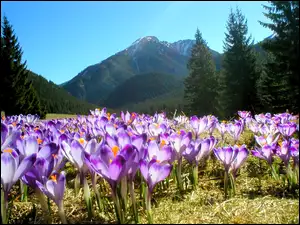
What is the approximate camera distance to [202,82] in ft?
118

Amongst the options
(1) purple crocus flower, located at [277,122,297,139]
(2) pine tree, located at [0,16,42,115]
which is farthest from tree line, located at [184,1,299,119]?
(2) pine tree, located at [0,16,42,115]

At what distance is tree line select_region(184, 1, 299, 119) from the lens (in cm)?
1914

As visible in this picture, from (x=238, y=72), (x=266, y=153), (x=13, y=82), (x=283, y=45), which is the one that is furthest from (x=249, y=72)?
(x=266, y=153)

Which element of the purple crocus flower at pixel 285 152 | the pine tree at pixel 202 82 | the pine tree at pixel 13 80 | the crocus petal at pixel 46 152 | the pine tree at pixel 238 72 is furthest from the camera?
the pine tree at pixel 202 82

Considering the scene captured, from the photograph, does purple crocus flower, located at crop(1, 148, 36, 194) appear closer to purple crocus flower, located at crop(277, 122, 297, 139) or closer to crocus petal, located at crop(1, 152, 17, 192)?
crocus petal, located at crop(1, 152, 17, 192)

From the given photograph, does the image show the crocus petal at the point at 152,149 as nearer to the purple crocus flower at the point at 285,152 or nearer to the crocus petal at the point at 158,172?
the crocus petal at the point at 158,172

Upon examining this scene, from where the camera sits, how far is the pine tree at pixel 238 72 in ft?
87.6

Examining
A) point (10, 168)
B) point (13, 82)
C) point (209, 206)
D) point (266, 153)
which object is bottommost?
point (209, 206)

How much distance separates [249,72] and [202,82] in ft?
29.3

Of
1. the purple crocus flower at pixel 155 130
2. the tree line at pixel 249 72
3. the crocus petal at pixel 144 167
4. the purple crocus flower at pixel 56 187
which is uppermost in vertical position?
the tree line at pixel 249 72

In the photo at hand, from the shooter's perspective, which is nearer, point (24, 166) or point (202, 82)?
point (24, 166)

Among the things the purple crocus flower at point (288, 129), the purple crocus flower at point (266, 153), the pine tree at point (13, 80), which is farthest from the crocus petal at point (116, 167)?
the pine tree at point (13, 80)

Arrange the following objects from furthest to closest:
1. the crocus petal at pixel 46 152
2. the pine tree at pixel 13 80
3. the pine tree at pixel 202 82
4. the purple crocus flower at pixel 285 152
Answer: the pine tree at pixel 202 82
the pine tree at pixel 13 80
the purple crocus flower at pixel 285 152
the crocus petal at pixel 46 152

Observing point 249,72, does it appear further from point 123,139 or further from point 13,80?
point 123,139
